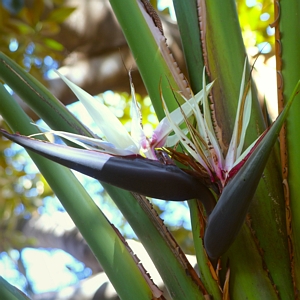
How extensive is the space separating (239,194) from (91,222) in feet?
0.71

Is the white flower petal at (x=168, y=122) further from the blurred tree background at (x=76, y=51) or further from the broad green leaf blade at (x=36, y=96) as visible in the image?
the blurred tree background at (x=76, y=51)

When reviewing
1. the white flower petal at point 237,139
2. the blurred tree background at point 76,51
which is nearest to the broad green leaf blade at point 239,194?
the white flower petal at point 237,139

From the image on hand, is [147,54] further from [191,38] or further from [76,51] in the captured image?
[76,51]

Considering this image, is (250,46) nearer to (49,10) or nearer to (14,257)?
(49,10)

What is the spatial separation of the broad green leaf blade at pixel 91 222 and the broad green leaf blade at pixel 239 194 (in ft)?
0.39

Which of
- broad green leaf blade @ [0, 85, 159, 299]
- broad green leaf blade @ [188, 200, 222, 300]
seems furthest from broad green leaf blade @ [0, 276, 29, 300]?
broad green leaf blade @ [188, 200, 222, 300]

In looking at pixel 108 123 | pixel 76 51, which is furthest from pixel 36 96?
pixel 76 51

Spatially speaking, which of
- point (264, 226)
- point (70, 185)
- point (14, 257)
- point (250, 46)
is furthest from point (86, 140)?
point (14, 257)

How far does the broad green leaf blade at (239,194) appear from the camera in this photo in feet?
1.08

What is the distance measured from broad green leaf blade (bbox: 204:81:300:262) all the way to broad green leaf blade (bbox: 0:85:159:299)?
12cm

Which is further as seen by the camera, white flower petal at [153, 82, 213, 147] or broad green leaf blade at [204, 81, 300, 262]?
white flower petal at [153, 82, 213, 147]

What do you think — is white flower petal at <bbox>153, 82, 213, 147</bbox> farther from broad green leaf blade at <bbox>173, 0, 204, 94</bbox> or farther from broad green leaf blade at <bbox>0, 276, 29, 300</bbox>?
broad green leaf blade at <bbox>0, 276, 29, 300</bbox>

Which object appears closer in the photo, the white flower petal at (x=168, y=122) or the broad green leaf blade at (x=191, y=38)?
the white flower petal at (x=168, y=122)

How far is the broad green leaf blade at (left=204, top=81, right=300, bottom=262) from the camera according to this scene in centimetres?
33
